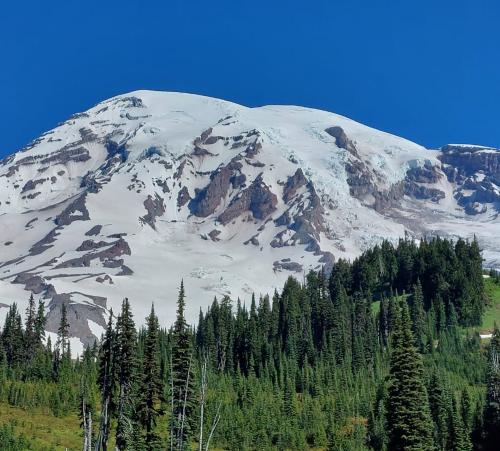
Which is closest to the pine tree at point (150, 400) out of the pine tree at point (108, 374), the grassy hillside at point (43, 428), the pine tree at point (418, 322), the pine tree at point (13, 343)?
the pine tree at point (108, 374)

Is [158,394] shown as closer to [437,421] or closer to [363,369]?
[437,421]

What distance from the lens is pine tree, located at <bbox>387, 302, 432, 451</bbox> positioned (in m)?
67.6

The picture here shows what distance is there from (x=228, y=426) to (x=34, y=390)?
35269mm

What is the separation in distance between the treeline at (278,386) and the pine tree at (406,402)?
10 cm

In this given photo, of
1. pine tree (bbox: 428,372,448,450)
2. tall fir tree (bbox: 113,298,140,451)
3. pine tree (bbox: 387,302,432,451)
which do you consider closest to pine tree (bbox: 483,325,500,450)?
pine tree (bbox: 428,372,448,450)

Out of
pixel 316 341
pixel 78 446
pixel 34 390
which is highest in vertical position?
pixel 316 341

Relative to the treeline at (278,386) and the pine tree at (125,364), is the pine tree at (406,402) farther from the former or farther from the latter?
the pine tree at (125,364)

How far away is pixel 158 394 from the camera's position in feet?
273

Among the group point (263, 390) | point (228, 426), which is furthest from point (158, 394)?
point (263, 390)

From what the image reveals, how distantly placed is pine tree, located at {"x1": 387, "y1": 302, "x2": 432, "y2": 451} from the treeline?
3.8 inches

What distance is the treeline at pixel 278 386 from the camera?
7319cm

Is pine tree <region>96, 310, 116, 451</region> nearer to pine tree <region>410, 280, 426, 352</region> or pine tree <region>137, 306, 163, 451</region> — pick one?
pine tree <region>137, 306, 163, 451</region>

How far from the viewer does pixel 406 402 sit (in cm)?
6850

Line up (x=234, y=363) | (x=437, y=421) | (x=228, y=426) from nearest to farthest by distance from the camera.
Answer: (x=437, y=421)
(x=228, y=426)
(x=234, y=363)
